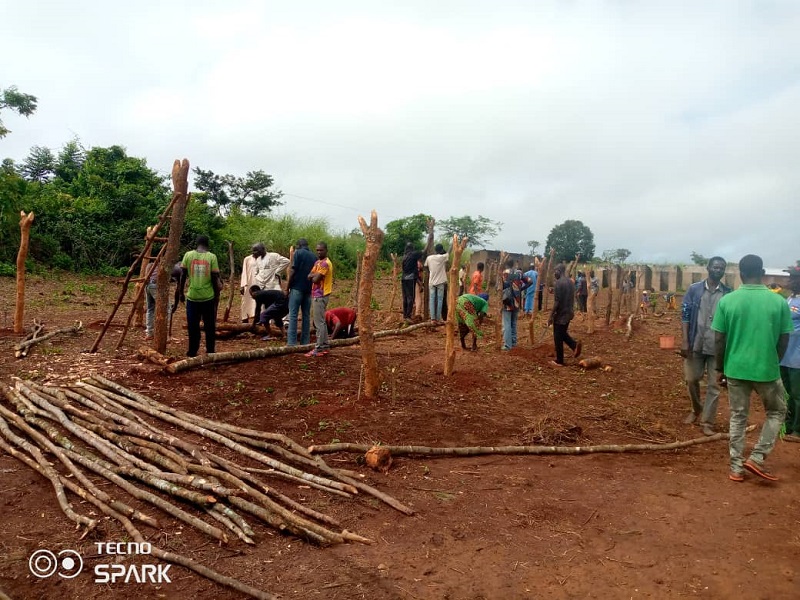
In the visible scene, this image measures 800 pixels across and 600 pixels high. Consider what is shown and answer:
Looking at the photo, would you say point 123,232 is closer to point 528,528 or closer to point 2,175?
point 2,175

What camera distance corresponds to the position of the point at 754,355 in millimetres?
4715

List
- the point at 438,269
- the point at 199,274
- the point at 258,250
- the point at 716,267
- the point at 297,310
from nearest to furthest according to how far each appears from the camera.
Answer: the point at 716,267 < the point at 199,274 < the point at 297,310 < the point at 258,250 < the point at 438,269

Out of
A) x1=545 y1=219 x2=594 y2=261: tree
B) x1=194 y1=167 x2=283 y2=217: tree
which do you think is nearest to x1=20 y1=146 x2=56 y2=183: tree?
x1=194 y1=167 x2=283 y2=217: tree

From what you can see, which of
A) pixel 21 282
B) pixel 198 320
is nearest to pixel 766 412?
pixel 198 320

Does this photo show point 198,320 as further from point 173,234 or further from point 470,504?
point 470,504

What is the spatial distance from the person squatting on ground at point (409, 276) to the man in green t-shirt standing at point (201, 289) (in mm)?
6217

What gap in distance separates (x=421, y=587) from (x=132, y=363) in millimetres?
5617

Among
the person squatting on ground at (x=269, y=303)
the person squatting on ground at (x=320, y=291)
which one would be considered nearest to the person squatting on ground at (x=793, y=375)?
the person squatting on ground at (x=320, y=291)

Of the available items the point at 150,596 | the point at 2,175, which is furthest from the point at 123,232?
the point at 150,596

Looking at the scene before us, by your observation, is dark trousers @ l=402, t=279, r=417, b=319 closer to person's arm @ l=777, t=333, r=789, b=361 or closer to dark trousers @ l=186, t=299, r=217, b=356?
dark trousers @ l=186, t=299, r=217, b=356

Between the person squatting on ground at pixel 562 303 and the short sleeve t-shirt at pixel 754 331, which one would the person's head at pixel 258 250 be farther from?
the short sleeve t-shirt at pixel 754 331

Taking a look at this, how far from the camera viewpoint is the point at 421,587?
10.3 ft

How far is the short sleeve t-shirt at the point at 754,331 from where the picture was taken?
4691 mm

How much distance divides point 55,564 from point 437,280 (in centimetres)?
973
